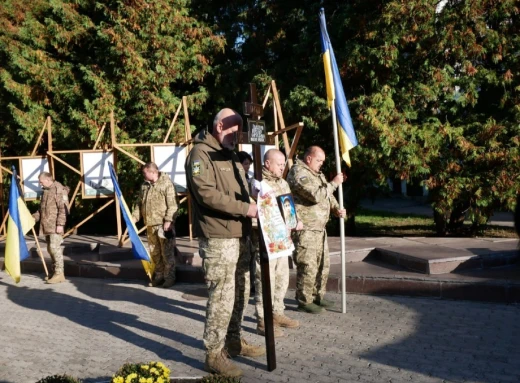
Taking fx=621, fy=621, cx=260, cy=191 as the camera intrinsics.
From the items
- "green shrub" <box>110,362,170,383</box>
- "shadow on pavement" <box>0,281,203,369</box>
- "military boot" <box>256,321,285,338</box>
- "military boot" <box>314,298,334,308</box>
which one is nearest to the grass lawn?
"military boot" <box>314,298,334,308</box>

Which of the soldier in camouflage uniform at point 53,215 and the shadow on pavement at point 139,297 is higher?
the soldier in camouflage uniform at point 53,215

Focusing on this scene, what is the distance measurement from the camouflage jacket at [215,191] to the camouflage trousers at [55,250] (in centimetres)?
586

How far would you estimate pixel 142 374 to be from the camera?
415 cm

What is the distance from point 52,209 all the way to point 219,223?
5.98 m

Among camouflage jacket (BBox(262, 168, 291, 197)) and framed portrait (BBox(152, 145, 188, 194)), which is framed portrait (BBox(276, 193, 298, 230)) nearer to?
camouflage jacket (BBox(262, 168, 291, 197))

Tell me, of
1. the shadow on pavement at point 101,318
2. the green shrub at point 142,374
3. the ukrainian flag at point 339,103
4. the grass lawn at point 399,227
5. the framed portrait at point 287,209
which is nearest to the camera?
the green shrub at point 142,374

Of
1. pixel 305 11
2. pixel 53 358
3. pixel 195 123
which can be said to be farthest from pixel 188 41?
pixel 53 358

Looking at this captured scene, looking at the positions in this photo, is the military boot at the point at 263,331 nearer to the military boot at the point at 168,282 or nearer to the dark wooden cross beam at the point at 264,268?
the dark wooden cross beam at the point at 264,268

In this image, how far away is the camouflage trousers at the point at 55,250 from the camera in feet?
33.4

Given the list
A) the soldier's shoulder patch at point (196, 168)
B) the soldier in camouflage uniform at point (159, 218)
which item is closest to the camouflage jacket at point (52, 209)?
the soldier in camouflage uniform at point (159, 218)

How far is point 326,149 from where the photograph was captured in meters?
13.0

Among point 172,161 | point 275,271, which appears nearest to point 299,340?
point 275,271

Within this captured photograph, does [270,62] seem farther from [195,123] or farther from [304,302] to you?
[304,302]

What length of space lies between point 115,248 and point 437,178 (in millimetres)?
6297
